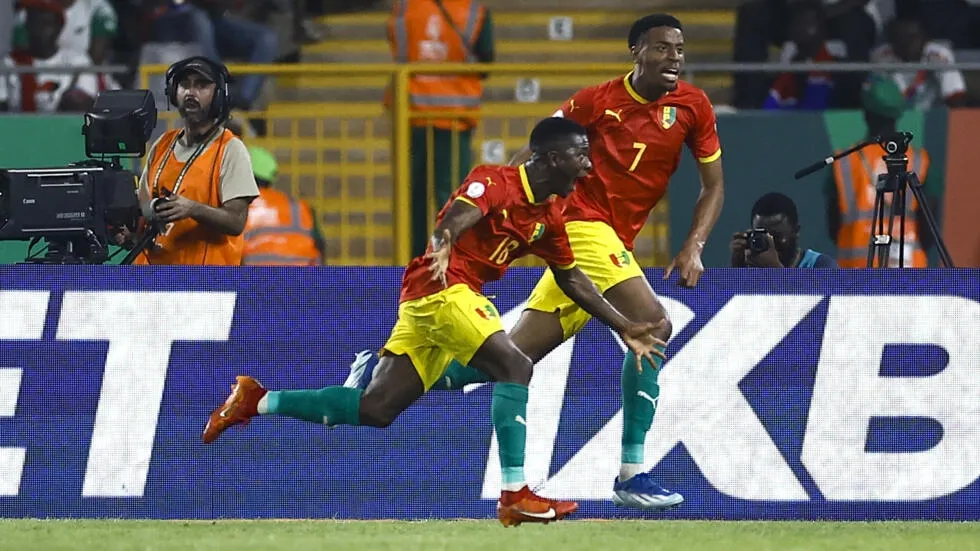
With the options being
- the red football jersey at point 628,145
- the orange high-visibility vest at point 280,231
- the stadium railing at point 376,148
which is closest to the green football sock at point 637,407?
the red football jersey at point 628,145

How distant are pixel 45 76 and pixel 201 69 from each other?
591 cm

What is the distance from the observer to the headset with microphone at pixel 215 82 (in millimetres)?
11516

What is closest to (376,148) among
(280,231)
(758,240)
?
(280,231)

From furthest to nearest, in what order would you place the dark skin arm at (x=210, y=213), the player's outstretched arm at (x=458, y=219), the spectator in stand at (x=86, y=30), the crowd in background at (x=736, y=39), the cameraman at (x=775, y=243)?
the spectator in stand at (x=86, y=30), the crowd in background at (x=736, y=39), the cameraman at (x=775, y=243), the dark skin arm at (x=210, y=213), the player's outstretched arm at (x=458, y=219)

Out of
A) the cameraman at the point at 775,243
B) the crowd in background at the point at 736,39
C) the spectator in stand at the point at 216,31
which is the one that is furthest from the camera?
the spectator in stand at the point at 216,31

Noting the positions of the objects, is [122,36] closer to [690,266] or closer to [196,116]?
[196,116]

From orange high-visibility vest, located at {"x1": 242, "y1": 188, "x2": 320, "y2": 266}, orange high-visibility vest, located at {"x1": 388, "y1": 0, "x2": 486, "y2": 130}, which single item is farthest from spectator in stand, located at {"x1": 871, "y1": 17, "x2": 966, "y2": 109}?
orange high-visibility vest, located at {"x1": 242, "y1": 188, "x2": 320, "y2": 266}

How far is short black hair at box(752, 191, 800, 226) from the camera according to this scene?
1252 cm

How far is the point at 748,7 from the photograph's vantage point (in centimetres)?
1719

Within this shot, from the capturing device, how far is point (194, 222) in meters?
11.7

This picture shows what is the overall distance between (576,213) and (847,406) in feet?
5.73

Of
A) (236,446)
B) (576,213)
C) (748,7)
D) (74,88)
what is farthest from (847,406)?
(74,88)

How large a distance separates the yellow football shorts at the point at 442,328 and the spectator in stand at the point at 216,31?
6822 mm

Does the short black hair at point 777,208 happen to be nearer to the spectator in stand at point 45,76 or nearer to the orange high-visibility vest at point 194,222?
the orange high-visibility vest at point 194,222
